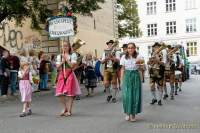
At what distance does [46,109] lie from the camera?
625 inches

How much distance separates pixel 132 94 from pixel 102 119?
1090 millimetres

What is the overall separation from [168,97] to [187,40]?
56560 mm

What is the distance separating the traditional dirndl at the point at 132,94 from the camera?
12109 mm

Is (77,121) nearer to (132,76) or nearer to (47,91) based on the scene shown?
(132,76)

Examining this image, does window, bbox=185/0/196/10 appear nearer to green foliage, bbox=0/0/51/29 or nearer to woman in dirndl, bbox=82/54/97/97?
green foliage, bbox=0/0/51/29

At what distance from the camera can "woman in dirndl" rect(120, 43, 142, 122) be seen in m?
12.1

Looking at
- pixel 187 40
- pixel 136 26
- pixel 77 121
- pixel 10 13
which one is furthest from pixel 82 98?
pixel 187 40

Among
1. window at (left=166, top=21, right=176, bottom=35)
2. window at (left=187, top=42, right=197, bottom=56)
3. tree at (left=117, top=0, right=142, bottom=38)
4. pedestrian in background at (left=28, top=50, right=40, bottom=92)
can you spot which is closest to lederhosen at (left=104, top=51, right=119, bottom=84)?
pedestrian in background at (left=28, top=50, right=40, bottom=92)

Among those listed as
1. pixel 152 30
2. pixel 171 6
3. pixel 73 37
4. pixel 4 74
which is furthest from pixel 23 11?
pixel 152 30

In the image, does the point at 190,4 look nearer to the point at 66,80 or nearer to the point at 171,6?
the point at 171,6

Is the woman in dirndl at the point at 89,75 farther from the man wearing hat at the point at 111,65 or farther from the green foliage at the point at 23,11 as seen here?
the green foliage at the point at 23,11

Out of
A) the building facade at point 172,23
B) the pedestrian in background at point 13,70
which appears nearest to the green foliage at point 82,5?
the pedestrian in background at point 13,70

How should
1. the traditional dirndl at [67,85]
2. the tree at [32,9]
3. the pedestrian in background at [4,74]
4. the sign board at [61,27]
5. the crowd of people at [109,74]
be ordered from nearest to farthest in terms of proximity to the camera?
1. the crowd of people at [109,74]
2. the traditional dirndl at [67,85]
3. the sign board at [61,27]
4. the pedestrian in background at [4,74]
5. the tree at [32,9]

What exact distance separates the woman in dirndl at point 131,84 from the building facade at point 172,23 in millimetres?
60620
